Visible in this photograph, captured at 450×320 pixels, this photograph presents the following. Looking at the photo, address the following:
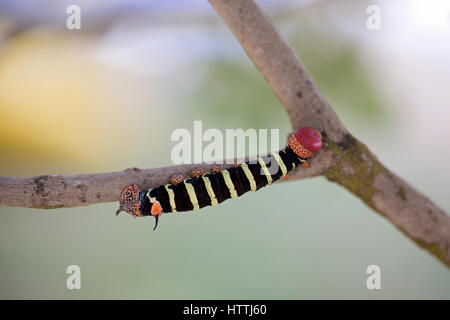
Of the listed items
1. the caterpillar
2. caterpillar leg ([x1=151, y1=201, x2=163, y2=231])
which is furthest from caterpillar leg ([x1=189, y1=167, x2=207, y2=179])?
caterpillar leg ([x1=151, y1=201, x2=163, y2=231])

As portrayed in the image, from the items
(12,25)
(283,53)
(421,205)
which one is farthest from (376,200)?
(12,25)

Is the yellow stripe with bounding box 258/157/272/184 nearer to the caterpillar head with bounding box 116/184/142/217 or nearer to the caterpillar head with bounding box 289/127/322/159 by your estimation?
the caterpillar head with bounding box 289/127/322/159

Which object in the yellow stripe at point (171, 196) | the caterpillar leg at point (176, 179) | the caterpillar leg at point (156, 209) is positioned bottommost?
the caterpillar leg at point (156, 209)

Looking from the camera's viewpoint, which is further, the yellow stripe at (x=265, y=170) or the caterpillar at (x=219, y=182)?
the yellow stripe at (x=265, y=170)

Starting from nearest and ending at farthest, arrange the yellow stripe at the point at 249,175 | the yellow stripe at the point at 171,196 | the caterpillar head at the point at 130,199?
the caterpillar head at the point at 130,199 < the yellow stripe at the point at 171,196 < the yellow stripe at the point at 249,175

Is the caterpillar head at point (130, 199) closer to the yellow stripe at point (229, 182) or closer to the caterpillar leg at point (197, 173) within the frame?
the caterpillar leg at point (197, 173)

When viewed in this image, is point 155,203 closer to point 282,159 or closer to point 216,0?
point 282,159

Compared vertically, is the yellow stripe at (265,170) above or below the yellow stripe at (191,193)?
above

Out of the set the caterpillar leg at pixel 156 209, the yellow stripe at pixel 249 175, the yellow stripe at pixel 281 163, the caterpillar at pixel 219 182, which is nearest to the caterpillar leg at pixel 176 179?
the caterpillar at pixel 219 182
